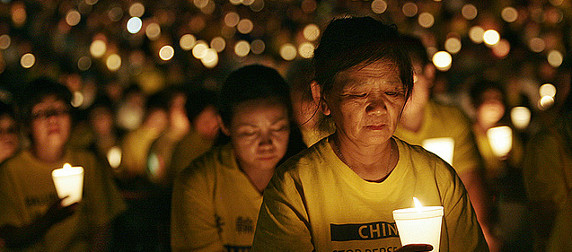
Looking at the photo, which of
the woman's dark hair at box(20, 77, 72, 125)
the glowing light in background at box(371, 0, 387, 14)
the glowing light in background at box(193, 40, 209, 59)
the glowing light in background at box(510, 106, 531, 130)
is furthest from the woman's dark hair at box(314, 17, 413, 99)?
the glowing light in background at box(371, 0, 387, 14)

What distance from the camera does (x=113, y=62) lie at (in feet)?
63.3

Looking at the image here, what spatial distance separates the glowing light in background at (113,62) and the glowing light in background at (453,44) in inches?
332

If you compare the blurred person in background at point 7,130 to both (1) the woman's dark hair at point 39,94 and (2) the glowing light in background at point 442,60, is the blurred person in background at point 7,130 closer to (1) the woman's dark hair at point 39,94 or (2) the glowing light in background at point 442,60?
(1) the woman's dark hair at point 39,94

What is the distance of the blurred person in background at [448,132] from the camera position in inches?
187

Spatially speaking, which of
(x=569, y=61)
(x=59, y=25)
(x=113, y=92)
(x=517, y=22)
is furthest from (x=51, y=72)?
(x=569, y=61)

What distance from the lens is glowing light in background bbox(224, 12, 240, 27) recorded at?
1001 inches

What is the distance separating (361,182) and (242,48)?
2177cm

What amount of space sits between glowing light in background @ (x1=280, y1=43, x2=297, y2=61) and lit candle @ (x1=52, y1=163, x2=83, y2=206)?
15.7 m

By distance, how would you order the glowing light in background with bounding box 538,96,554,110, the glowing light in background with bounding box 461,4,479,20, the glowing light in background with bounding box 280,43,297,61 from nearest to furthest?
the glowing light in background with bounding box 538,96,554,110, the glowing light in background with bounding box 461,4,479,20, the glowing light in background with bounding box 280,43,297,61

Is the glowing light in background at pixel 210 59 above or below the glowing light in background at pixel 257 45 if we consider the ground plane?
below

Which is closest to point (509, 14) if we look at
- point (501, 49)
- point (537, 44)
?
point (537, 44)

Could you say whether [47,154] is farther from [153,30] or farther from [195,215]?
[153,30]

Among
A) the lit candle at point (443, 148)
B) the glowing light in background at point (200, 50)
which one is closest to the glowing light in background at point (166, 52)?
the glowing light in background at point (200, 50)

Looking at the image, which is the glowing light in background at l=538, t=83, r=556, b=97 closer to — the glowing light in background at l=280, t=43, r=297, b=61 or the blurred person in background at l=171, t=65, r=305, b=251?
the glowing light in background at l=280, t=43, r=297, b=61
